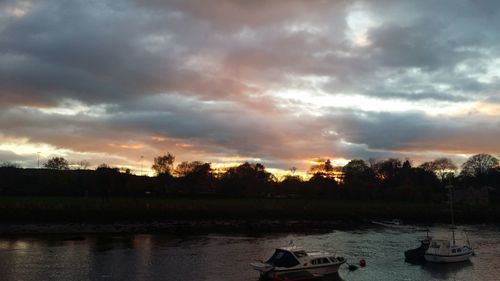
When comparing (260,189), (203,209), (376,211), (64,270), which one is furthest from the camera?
(260,189)

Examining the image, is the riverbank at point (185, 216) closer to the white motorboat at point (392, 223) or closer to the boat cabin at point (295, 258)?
the white motorboat at point (392, 223)

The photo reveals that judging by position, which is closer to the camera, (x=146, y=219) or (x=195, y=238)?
(x=195, y=238)

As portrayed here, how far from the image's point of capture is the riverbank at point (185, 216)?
274 ft

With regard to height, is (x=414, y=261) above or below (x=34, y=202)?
below

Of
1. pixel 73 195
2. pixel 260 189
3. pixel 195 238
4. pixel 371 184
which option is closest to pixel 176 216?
pixel 195 238

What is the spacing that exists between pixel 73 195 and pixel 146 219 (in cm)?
4488

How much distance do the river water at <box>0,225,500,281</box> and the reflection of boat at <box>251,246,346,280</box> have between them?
1621mm

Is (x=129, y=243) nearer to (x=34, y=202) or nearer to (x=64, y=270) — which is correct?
(x=64, y=270)

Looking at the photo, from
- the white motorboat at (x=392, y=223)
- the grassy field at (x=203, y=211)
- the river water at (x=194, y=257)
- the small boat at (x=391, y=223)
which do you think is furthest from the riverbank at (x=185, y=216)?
the river water at (x=194, y=257)

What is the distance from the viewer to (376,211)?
124438 millimetres

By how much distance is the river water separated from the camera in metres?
45.4

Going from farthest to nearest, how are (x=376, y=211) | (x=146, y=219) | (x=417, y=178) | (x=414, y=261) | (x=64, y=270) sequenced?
(x=417, y=178)
(x=376, y=211)
(x=146, y=219)
(x=414, y=261)
(x=64, y=270)

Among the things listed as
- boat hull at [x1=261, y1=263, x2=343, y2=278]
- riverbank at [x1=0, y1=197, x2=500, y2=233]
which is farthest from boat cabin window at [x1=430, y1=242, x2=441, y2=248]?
riverbank at [x1=0, y1=197, x2=500, y2=233]

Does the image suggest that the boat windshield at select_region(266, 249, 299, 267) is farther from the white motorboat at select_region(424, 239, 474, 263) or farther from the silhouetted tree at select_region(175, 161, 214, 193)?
the silhouetted tree at select_region(175, 161, 214, 193)
